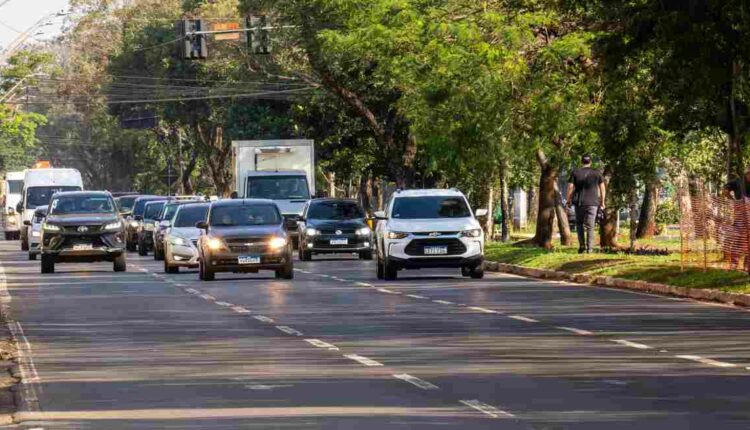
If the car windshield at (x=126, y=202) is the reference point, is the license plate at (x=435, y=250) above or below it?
below

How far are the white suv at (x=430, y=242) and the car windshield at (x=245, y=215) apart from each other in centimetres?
279

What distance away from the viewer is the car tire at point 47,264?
44400 millimetres

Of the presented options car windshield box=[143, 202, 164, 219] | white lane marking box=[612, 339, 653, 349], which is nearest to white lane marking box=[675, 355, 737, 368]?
white lane marking box=[612, 339, 653, 349]

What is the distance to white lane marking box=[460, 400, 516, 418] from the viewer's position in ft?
45.5

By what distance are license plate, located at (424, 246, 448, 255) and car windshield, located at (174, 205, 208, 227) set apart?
9.55 meters

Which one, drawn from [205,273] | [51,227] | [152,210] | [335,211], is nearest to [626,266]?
[205,273]

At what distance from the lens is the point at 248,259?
3866cm

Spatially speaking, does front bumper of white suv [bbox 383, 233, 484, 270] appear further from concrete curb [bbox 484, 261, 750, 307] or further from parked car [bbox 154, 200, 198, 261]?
parked car [bbox 154, 200, 198, 261]

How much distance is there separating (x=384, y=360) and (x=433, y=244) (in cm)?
1869

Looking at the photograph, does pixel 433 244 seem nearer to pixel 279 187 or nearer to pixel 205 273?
pixel 205 273

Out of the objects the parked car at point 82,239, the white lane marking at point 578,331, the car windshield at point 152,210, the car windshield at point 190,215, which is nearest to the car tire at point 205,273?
the parked car at point 82,239

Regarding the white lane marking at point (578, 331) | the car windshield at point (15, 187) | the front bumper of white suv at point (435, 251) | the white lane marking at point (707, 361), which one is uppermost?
the car windshield at point (15, 187)

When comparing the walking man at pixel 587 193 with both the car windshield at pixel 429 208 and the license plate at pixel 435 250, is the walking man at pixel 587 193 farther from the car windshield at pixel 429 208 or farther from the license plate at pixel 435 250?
the license plate at pixel 435 250

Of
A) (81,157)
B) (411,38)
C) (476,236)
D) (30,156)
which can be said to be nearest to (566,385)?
(476,236)
